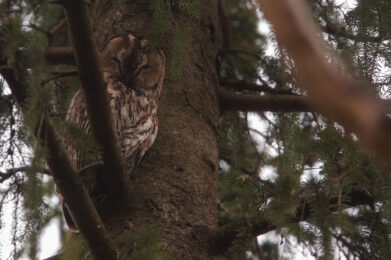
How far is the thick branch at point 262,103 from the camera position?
8.15 feet

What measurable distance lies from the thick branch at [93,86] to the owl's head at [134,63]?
3.58 ft

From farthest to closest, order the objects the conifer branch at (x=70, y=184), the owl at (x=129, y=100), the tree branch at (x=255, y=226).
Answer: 1. the owl at (x=129, y=100)
2. the tree branch at (x=255, y=226)
3. the conifer branch at (x=70, y=184)

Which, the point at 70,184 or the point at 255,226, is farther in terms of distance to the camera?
the point at 255,226

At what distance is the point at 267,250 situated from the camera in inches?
121

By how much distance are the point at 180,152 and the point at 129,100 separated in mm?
580

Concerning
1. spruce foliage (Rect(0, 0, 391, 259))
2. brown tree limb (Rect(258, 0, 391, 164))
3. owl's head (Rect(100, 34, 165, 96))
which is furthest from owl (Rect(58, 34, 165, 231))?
brown tree limb (Rect(258, 0, 391, 164))

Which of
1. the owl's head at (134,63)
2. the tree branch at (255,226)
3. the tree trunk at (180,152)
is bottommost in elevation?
the tree branch at (255,226)

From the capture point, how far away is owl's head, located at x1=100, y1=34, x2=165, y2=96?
272 cm

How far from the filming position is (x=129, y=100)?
8.75ft

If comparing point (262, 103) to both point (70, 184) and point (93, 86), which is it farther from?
point (70, 184)

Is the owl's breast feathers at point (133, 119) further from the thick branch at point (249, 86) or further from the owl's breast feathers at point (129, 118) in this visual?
the thick branch at point (249, 86)

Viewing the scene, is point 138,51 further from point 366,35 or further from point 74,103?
point 366,35

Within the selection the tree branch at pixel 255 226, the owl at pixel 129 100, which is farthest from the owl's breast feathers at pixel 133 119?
the tree branch at pixel 255 226

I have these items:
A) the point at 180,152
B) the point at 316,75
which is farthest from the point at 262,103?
the point at 316,75
